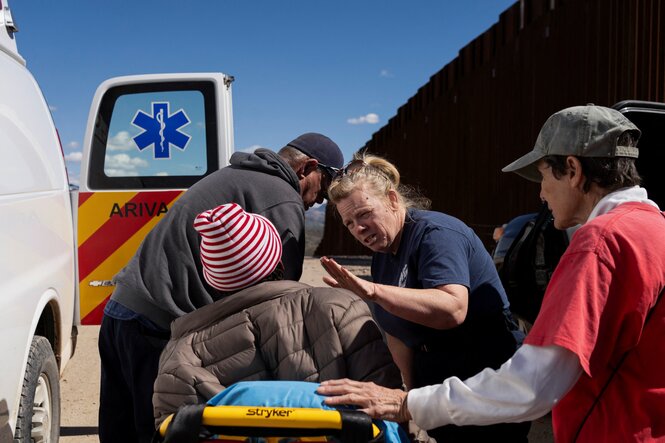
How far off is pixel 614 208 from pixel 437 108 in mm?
13457

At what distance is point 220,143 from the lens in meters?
4.05

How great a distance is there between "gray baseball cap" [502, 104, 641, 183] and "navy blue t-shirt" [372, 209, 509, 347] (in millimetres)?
594

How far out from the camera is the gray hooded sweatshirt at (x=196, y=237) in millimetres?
2496

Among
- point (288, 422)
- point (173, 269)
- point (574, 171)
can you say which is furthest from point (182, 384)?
point (574, 171)

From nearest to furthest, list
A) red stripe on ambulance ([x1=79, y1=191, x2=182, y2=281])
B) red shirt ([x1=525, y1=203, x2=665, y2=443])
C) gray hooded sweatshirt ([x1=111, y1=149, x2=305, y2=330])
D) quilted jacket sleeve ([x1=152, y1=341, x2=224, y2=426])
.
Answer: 1. red shirt ([x1=525, y1=203, x2=665, y2=443])
2. quilted jacket sleeve ([x1=152, y1=341, x2=224, y2=426])
3. gray hooded sweatshirt ([x1=111, y1=149, x2=305, y2=330])
4. red stripe on ambulance ([x1=79, y1=191, x2=182, y2=281])

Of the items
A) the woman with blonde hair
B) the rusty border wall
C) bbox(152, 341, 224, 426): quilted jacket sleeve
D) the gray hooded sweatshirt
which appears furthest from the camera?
the rusty border wall

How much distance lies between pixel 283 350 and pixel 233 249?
0.35 metres

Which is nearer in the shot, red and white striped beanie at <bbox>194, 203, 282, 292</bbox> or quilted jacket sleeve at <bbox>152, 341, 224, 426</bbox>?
quilted jacket sleeve at <bbox>152, 341, 224, 426</bbox>

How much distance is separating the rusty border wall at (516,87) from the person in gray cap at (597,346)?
6.10 m

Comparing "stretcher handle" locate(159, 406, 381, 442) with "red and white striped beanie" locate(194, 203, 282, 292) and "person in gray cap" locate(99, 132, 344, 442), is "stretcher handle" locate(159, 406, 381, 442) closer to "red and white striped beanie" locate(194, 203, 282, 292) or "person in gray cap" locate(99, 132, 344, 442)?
"red and white striped beanie" locate(194, 203, 282, 292)

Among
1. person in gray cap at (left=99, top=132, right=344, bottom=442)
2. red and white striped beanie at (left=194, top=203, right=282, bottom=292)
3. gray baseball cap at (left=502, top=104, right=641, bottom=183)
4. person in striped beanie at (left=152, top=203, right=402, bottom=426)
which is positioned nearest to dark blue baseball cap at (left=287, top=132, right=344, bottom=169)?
person in gray cap at (left=99, top=132, right=344, bottom=442)

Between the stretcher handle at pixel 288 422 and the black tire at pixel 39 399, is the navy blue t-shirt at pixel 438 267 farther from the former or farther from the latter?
the black tire at pixel 39 399

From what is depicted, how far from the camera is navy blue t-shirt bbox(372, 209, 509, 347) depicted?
217cm

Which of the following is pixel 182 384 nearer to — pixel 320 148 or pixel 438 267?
pixel 438 267
